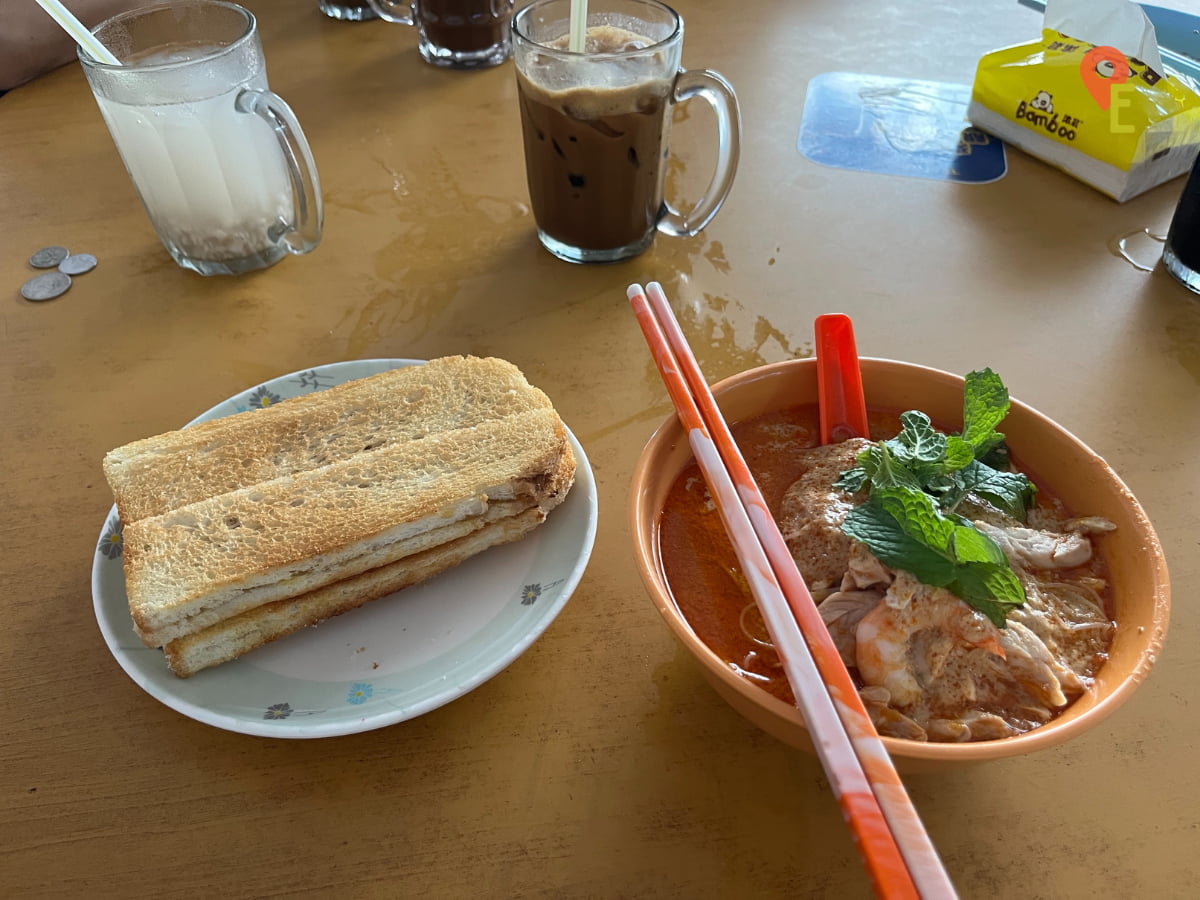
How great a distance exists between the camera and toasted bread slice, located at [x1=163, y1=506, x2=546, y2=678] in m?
0.73

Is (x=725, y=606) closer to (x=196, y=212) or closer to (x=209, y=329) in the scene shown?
(x=209, y=329)

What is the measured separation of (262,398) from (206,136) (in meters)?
0.42

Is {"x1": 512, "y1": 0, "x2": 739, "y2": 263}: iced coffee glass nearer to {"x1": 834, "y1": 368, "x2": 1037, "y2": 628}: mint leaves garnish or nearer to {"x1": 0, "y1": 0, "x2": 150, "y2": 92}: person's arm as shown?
{"x1": 834, "y1": 368, "x2": 1037, "y2": 628}: mint leaves garnish

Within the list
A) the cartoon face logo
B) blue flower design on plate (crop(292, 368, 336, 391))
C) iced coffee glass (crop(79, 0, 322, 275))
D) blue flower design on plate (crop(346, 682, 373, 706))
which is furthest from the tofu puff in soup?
the cartoon face logo

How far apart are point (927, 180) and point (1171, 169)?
386mm

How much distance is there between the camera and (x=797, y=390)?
84cm

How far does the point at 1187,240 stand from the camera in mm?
1202

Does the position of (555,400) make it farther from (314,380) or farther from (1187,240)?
(1187,240)

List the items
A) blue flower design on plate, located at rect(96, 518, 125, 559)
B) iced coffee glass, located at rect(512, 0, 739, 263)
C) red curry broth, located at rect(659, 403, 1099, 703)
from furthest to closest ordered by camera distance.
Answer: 1. iced coffee glass, located at rect(512, 0, 739, 263)
2. blue flower design on plate, located at rect(96, 518, 125, 559)
3. red curry broth, located at rect(659, 403, 1099, 703)

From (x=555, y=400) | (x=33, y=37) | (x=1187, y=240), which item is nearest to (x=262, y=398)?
(x=555, y=400)

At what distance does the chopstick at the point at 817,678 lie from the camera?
0.47m

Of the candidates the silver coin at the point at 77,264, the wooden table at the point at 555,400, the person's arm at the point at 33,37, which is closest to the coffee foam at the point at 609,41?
the wooden table at the point at 555,400

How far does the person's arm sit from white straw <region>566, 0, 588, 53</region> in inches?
45.8

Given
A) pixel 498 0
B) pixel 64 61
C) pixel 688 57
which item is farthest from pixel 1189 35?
pixel 64 61
